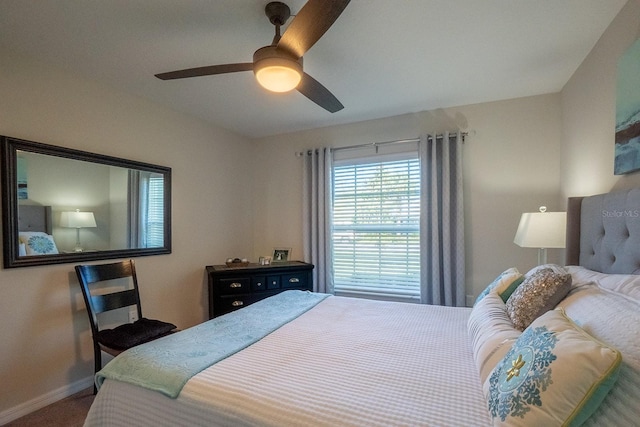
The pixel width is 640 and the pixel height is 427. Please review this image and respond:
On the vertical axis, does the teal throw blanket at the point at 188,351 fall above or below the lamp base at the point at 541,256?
below

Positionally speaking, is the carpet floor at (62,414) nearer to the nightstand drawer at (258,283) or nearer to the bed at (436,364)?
the bed at (436,364)

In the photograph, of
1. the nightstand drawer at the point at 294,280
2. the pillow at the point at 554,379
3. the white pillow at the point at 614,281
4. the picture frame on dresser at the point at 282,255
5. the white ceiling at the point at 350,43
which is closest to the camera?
the pillow at the point at 554,379

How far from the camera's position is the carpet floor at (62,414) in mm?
1911

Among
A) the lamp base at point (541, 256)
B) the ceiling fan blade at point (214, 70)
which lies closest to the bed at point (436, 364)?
the lamp base at point (541, 256)

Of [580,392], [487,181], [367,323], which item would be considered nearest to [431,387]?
[580,392]

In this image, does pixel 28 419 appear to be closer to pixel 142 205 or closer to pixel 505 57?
pixel 142 205

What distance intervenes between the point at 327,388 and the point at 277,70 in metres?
1.46

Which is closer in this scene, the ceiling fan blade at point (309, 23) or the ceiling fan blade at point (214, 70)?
the ceiling fan blade at point (309, 23)

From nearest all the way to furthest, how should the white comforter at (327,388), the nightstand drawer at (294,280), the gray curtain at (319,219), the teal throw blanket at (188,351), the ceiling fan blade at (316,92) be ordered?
the white comforter at (327,388) < the teal throw blanket at (188,351) < the ceiling fan blade at (316,92) < the nightstand drawer at (294,280) < the gray curtain at (319,219)

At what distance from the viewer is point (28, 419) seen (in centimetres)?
A: 195

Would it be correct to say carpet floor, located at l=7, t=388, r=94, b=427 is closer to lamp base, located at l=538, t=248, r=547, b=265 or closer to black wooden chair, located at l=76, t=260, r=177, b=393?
black wooden chair, located at l=76, t=260, r=177, b=393

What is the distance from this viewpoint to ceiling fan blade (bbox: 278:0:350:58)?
1.16 meters

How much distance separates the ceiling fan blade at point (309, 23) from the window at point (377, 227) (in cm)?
202

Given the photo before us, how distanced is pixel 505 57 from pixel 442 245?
1.63 m
